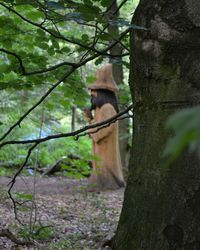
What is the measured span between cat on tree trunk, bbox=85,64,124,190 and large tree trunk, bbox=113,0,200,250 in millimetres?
6311

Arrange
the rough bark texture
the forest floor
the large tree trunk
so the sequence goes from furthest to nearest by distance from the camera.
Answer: the rough bark texture, the forest floor, the large tree trunk

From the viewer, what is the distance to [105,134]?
9203mm

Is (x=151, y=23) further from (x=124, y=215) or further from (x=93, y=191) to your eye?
(x=93, y=191)

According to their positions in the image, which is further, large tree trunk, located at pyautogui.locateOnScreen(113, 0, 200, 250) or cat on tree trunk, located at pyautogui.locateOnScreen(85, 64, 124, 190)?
cat on tree trunk, located at pyautogui.locateOnScreen(85, 64, 124, 190)

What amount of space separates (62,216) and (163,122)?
3.91 meters

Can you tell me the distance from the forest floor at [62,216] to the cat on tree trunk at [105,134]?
0.39 meters

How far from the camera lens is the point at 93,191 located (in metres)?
8.87

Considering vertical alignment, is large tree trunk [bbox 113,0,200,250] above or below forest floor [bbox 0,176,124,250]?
above

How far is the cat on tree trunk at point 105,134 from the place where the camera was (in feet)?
29.1

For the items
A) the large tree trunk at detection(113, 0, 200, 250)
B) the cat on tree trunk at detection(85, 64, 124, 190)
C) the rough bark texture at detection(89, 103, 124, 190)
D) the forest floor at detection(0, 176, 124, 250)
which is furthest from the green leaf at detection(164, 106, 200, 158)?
the rough bark texture at detection(89, 103, 124, 190)

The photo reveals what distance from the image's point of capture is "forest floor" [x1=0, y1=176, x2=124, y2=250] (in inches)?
163

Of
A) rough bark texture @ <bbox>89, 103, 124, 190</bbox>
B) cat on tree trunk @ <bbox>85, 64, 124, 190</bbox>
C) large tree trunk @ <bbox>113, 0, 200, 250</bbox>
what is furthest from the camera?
rough bark texture @ <bbox>89, 103, 124, 190</bbox>

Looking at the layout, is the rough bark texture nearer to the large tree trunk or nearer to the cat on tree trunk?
the cat on tree trunk

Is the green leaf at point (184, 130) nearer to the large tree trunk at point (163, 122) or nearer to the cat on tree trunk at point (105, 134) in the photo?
the large tree trunk at point (163, 122)
